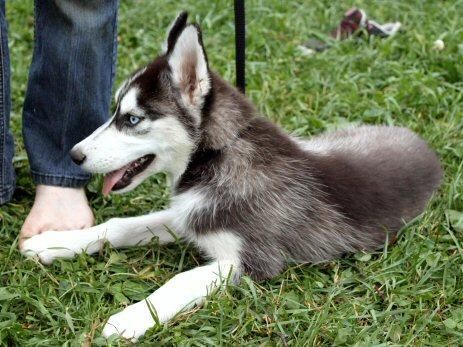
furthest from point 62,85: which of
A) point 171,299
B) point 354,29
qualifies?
point 354,29

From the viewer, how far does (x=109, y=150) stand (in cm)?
338

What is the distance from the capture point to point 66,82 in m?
3.85

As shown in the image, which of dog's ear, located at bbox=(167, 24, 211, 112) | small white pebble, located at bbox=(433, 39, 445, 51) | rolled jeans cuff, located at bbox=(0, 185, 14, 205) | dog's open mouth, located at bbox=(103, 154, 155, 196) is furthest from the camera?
small white pebble, located at bbox=(433, 39, 445, 51)

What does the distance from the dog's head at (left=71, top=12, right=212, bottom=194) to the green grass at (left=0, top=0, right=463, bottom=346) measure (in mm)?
524

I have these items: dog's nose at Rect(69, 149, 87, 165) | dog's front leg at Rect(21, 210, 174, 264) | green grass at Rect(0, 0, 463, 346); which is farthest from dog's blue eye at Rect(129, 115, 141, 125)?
green grass at Rect(0, 0, 463, 346)

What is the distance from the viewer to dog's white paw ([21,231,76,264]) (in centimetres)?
353

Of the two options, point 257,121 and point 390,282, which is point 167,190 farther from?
point 390,282

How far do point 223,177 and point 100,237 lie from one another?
29.1 inches

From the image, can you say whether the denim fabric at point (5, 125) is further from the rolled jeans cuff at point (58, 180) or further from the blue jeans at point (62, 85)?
the rolled jeans cuff at point (58, 180)

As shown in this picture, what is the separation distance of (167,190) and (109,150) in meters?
0.87

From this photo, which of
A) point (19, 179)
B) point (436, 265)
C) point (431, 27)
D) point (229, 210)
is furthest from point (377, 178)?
point (431, 27)

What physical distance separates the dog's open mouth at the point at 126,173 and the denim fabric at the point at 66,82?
1.72ft

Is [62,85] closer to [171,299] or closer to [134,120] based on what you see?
[134,120]

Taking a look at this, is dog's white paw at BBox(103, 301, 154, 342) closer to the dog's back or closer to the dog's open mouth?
the dog's open mouth
